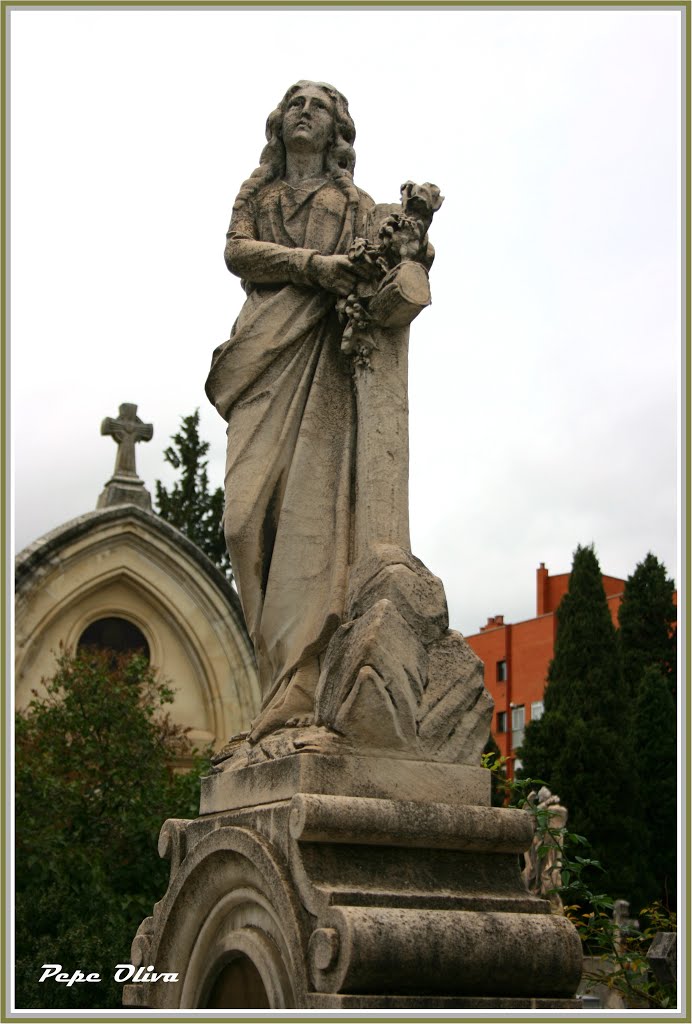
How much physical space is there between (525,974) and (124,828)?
9284 millimetres

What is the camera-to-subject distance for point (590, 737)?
30359 mm

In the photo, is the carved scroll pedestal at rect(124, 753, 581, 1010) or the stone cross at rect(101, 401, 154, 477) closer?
the carved scroll pedestal at rect(124, 753, 581, 1010)

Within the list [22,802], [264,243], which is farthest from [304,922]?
[22,802]

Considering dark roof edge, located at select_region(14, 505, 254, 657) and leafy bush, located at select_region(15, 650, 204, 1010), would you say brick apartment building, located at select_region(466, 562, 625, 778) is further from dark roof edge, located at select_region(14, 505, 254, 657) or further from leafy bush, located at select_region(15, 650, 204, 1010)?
leafy bush, located at select_region(15, 650, 204, 1010)

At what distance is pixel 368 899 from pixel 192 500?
83.5ft

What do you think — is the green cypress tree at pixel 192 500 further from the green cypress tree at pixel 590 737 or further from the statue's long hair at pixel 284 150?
the statue's long hair at pixel 284 150

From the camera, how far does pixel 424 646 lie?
528 cm

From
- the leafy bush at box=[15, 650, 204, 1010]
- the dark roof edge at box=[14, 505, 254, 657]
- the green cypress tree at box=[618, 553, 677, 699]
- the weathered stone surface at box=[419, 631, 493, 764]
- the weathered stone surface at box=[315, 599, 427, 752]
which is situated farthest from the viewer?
the green cypress tree at box=[618, 553, 677, 699]

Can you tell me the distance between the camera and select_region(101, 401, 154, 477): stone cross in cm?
2153

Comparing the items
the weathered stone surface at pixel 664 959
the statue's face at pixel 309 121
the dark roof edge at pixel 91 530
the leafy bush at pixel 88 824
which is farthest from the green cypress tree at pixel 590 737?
the statue's face at pixel 309 121

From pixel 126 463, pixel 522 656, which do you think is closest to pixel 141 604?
pixel 126 463

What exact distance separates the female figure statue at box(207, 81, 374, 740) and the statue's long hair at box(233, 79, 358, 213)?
30mm

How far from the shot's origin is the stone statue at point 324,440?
529 centimetres

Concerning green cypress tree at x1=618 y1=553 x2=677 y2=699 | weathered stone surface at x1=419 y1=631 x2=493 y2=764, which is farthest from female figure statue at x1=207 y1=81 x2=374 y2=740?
green cypress tree at x1=618 y1=553 x2=677 y2=699
